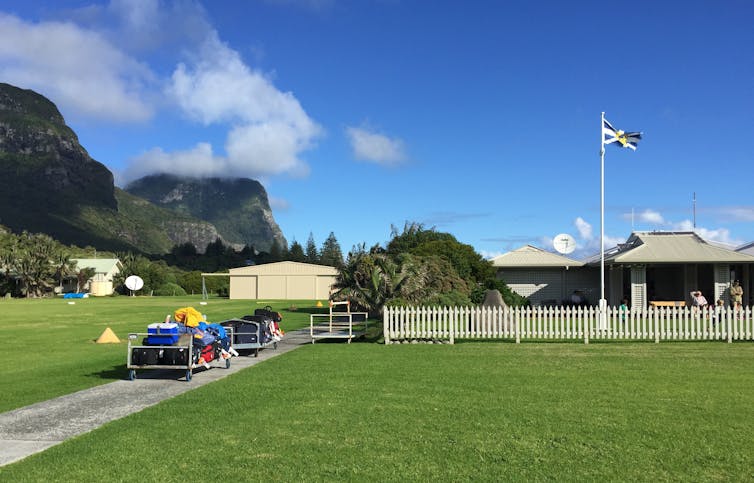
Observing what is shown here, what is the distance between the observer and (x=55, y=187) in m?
147

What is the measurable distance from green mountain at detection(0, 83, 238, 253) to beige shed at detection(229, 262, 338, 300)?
7235cm

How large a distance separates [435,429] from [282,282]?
191 ft

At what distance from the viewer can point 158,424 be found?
7.66 m

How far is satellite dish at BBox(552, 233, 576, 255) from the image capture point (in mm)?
32594

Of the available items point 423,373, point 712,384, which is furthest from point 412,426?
point 712,384

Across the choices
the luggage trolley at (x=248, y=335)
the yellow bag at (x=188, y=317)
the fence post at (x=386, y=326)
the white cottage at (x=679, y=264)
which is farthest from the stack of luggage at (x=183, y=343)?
the white cottage at (x=679, y=264)

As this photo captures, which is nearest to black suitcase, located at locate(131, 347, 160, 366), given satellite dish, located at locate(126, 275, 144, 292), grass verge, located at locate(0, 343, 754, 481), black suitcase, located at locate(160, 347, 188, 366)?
black suitcase, located at locate(160, 347, 188, 366)

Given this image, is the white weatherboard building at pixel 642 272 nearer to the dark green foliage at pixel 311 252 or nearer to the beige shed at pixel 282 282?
the beige shed at pixel 282 282

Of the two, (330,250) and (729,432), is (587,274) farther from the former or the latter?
(330,250)

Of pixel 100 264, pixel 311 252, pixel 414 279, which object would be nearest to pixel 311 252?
pixel 311 252

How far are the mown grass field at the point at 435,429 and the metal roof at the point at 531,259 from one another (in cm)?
2259

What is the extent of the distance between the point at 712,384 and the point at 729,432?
3.65 metres

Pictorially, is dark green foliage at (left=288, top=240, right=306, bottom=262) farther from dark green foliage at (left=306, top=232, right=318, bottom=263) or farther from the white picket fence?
the white picket fence

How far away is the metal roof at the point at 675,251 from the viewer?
93.3ft
